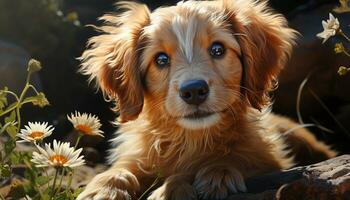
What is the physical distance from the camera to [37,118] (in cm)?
684

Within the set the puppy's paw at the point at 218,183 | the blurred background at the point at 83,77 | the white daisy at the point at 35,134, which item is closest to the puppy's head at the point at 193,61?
the puppy's paw at the point at 218,183

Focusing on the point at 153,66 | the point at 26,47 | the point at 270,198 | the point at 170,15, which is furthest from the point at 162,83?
the point at 26,47

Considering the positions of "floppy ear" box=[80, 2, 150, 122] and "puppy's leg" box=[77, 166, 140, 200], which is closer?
"puppy's leg" box=[77, 166, 140, 200]

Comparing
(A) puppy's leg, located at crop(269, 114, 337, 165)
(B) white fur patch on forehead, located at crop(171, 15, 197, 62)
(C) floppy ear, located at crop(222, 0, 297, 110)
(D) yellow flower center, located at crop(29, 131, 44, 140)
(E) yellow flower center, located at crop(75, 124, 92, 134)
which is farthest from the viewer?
(A) puppy's leg, located at crop(269, 114, 337, 165)

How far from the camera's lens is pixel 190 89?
3.74m

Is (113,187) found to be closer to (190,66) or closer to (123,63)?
(190,66)

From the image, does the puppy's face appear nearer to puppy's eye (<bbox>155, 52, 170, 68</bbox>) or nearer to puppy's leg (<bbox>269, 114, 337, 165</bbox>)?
puppy's eye (<bbox>155, 52, 170, 68</bbox>)

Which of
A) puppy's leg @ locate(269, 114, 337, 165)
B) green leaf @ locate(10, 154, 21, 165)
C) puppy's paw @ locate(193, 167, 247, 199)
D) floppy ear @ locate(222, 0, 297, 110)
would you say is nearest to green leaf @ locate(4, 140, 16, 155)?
green leaf @ locate(10, 154, 21, 165)

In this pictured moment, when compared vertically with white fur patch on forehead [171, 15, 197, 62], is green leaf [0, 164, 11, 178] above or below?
below

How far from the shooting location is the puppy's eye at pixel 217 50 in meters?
4.09

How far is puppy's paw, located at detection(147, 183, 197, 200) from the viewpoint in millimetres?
3527

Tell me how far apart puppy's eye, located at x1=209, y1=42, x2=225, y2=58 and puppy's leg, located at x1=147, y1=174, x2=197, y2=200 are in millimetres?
783

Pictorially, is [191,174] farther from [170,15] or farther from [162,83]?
[170,15]

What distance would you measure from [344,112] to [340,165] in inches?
128
